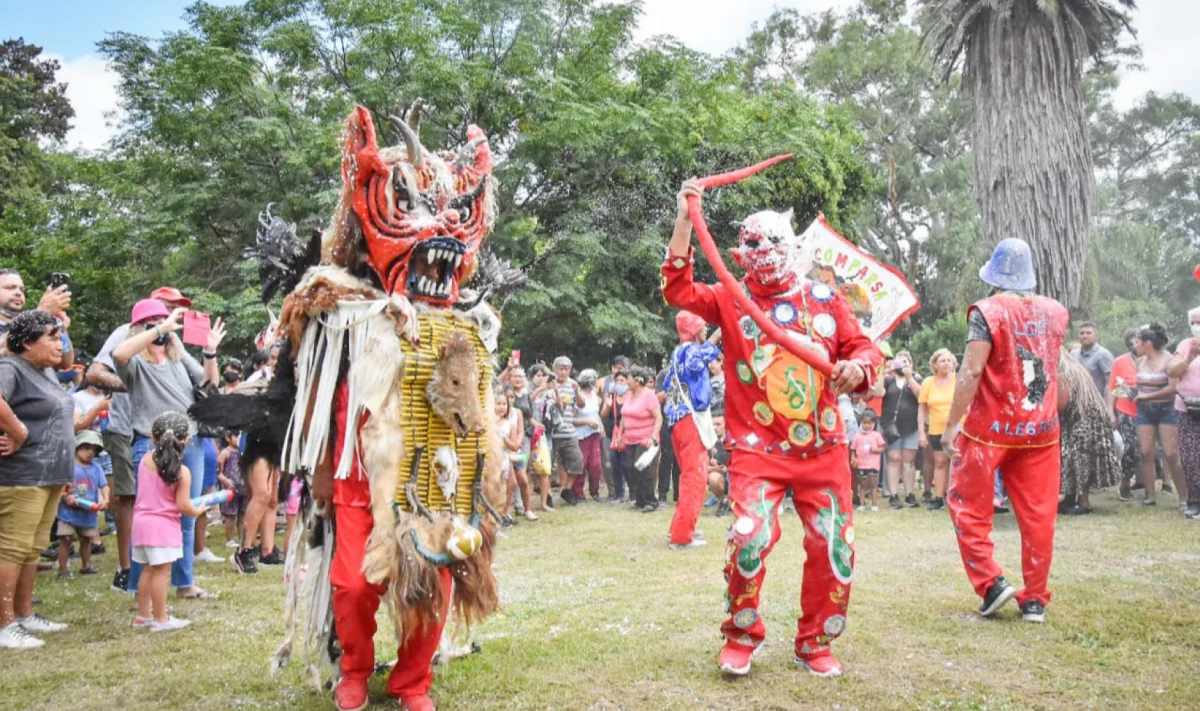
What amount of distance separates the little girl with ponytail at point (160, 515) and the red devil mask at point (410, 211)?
2344mm

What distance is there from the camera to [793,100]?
21.2 metres

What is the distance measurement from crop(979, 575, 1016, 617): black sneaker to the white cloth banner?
1526 millimetres

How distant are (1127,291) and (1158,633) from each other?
92.3 ft

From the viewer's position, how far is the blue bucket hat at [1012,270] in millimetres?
5297

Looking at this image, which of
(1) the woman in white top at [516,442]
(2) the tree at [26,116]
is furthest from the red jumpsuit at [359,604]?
(2) the tree at [26,116]

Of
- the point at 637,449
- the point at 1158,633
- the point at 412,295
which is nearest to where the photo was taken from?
the point at 412,295

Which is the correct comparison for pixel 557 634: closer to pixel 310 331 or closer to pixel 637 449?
pixel 310 331

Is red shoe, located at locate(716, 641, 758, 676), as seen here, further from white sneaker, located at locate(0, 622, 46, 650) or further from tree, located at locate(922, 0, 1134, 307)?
tree, located at locate(922, 0, 1134, 307)

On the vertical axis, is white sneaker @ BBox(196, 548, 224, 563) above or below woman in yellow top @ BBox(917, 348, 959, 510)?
below

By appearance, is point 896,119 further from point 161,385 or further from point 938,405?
point 161,385

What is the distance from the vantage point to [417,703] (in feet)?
12.0

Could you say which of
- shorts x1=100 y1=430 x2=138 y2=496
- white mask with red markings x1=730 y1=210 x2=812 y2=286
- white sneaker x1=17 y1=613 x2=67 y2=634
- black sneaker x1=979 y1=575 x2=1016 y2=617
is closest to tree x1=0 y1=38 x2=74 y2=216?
shorts x1=100 y1=430 x2=138 y2=496

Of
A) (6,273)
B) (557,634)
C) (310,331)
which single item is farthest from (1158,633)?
(6,273)

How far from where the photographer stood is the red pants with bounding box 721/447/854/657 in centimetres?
406
